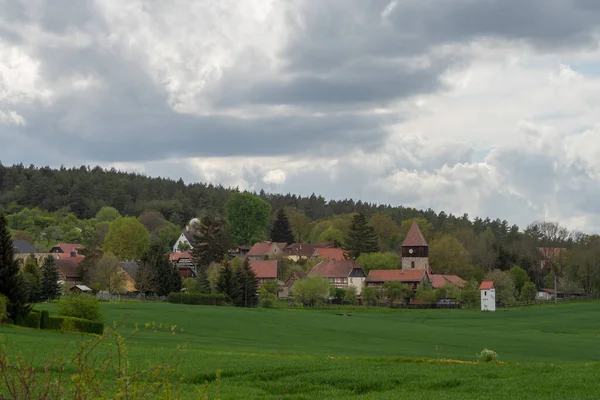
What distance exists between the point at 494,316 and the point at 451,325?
20.4m

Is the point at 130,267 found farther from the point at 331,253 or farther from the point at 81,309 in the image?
the point at 81,309

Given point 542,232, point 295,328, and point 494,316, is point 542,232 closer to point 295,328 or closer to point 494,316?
point 494,316

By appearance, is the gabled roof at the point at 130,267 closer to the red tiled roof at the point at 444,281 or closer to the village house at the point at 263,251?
the village house at the point at 263,251

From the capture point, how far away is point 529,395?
918 inches

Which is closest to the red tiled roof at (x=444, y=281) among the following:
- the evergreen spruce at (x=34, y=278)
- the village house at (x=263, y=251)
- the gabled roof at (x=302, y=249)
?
the village house at (x=263, y=251)

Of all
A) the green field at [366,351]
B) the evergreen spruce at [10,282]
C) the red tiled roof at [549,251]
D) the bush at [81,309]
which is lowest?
the green field at [366,351]

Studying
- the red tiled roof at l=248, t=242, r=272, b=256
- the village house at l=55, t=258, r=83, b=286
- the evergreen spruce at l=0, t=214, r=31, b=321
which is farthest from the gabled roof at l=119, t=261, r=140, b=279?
the evergreen spruce at l=0, t=214, r=31, b=321

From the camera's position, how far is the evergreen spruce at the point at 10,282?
2142 inches

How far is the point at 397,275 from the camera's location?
133750 millimetres

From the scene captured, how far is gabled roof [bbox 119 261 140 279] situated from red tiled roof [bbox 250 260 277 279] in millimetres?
22870

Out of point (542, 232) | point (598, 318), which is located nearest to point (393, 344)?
point (598, 318)

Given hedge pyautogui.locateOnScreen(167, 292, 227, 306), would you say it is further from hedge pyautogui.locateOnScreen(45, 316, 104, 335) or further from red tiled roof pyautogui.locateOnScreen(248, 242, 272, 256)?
red tiled roof pyautogui.locateOnScreen(248, 242, 272, 256)

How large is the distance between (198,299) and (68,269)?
34489 mm

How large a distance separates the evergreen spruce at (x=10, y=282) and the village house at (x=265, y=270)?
8157cm
